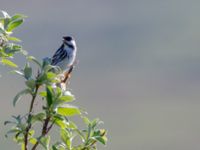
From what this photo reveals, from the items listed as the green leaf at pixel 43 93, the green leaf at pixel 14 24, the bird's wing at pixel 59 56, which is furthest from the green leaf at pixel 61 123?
the bird's wing at pixel 59 56

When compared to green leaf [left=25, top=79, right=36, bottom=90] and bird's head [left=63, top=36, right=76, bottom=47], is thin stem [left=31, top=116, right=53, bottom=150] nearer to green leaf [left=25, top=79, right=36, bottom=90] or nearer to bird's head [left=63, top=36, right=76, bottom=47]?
green leaf [left=25, top=79, right=36, bottom=90]

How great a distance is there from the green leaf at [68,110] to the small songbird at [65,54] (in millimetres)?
3748

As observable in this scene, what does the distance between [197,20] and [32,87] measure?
54.7 meters

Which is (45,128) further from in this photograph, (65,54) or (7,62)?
(65,54)

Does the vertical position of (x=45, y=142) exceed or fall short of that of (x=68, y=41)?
it falls short

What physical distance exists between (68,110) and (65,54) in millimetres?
4403

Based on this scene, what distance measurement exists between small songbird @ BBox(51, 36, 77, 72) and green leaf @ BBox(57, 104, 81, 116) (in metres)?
3.75

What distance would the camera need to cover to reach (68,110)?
10.3ft

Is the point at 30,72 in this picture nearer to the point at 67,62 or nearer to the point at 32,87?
the point at 32,87

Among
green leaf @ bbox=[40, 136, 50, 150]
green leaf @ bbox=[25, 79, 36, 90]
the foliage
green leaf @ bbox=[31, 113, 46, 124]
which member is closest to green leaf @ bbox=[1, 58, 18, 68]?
the foliage

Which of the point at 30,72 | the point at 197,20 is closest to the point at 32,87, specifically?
the point at 30,72

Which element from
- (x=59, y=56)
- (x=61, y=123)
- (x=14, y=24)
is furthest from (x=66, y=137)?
(x=59, y=56)

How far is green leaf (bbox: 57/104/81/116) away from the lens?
3.13 meters

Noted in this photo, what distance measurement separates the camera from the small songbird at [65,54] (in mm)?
7137
